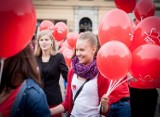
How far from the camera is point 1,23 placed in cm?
169

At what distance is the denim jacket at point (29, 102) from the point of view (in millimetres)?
1848

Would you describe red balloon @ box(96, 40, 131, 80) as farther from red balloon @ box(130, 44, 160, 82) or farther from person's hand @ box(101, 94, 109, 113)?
red balloon @ box(130, 44, 160, 82)

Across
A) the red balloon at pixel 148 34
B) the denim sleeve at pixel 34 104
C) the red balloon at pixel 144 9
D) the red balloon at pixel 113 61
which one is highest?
the red balloon at pixel 144 9

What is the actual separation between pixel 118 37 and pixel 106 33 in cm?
15

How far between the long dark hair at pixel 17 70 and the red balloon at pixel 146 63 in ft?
5.04

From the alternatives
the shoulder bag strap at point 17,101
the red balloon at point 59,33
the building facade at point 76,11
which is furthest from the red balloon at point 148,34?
the building facade at point 76,11

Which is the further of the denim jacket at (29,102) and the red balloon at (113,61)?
the red balloon at (113,61)

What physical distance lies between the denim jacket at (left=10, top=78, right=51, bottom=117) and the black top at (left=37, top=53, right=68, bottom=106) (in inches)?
78.9

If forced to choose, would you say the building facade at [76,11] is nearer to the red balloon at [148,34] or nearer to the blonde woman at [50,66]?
the blonde woman at [50,66]

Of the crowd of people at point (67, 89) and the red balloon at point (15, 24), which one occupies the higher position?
the red balloon at point (15, 24)

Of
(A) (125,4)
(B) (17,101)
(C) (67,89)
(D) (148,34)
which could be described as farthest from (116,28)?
(A) (125,4)

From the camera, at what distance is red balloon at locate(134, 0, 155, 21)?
5.36m

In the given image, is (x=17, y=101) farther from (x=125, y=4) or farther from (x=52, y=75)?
(x=125, y=4)

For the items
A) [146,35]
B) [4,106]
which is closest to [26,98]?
[4,106]
